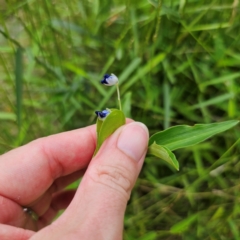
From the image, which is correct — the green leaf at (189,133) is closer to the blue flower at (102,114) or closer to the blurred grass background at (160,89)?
the blue flower at (102,114)

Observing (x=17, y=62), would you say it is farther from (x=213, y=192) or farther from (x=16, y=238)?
(x=213, y=192)

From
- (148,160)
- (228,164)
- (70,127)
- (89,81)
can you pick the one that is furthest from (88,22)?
(228,164)

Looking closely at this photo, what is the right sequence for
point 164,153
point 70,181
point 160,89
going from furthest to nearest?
1. point 160,89
2. point 70,181
3. point 164,153

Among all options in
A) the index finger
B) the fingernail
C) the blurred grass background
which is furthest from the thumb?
the blurred grass background

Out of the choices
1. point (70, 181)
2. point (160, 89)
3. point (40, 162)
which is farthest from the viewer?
point (160, 89)

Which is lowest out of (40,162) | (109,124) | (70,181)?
(70,181)

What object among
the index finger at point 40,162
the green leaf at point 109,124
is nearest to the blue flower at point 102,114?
the green leaf at point 109,124

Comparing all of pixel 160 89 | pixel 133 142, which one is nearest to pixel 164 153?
pixel 133 142

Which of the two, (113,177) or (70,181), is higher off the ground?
(113,177)

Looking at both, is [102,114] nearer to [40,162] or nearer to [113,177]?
[113,177]

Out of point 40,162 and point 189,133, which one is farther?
point 40,162
